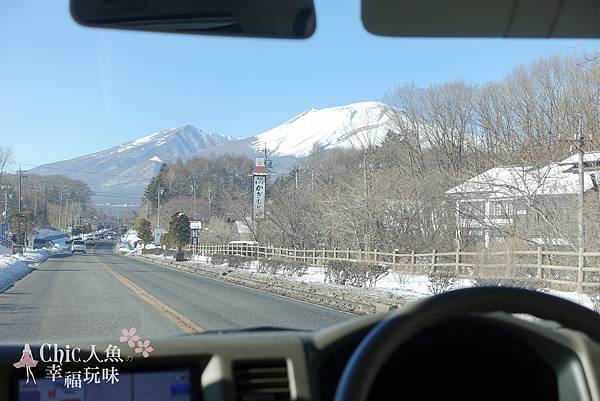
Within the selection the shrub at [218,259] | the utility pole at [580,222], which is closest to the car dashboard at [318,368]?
the utility pole at [580,222]

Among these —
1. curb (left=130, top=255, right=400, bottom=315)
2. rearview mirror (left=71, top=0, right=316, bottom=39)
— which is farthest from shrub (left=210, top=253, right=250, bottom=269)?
rearview mirror (left=71, top=0, right=316, bottom=39)

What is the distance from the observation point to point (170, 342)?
2.37m

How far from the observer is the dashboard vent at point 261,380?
222 cm

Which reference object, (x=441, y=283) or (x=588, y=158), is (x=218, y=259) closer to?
(x=588, y=158)

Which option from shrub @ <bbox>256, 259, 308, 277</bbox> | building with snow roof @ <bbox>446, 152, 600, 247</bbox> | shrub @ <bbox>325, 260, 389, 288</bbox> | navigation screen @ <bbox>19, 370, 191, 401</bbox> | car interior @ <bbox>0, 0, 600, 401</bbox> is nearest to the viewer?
car interior @ <bbox>0, 0, 600, 401</bbox>

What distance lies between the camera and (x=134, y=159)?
744 centimetres

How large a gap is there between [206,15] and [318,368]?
1.45 metres

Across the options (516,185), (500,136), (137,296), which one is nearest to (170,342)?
(137,296)

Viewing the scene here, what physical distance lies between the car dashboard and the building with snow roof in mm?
11715

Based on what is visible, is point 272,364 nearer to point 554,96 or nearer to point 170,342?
point 170,342

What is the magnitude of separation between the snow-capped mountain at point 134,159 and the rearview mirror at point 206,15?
3385 mm

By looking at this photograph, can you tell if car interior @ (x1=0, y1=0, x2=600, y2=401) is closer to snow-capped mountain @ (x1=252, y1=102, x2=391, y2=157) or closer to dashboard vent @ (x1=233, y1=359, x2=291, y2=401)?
dashboard vent @ (x1=233, y1=359, x2=291, y2=401)

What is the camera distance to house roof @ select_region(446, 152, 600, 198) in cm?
1555

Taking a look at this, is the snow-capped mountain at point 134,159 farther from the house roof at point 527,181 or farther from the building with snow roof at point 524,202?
the house roof at point 527,181
